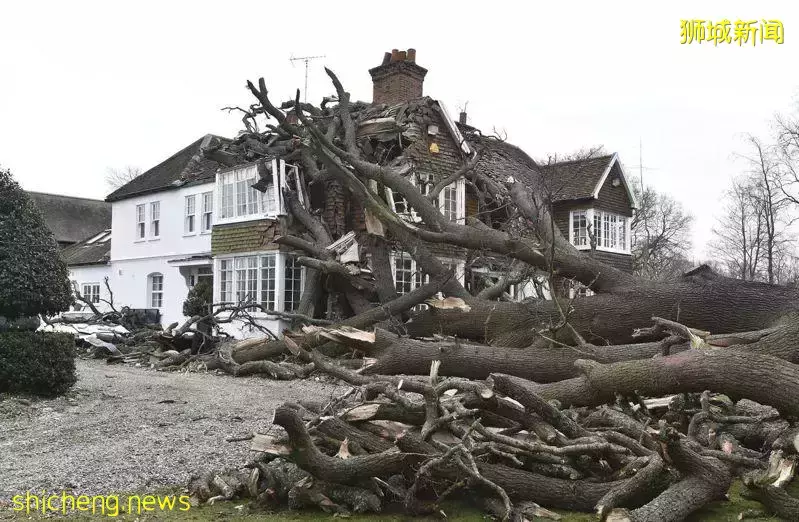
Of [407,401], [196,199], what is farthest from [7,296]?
[196,199]

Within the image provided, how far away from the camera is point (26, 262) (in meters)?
9.74

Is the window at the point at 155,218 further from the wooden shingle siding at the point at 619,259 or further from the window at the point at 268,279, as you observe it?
the wooden shingle siding at the point at 619,259

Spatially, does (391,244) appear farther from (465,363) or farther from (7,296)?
(7,296)

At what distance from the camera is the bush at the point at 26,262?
9.61 meters

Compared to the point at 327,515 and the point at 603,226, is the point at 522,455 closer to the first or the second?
the point at 327,515

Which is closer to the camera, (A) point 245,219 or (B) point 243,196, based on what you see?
(A) point 245,219

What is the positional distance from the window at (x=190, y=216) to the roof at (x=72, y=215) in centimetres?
1912

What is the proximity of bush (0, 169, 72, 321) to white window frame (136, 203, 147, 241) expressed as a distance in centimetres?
1403

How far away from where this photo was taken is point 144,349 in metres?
16.0

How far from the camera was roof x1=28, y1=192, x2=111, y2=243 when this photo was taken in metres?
37.9

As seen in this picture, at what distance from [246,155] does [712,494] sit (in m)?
15.3

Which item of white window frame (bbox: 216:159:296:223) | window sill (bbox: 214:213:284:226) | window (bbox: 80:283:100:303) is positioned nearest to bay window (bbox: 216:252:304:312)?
window sill (bbox: 214:213:284:226)

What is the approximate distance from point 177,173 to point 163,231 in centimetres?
210

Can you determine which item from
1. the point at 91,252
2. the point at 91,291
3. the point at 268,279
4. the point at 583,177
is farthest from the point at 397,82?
the point at 91,252
